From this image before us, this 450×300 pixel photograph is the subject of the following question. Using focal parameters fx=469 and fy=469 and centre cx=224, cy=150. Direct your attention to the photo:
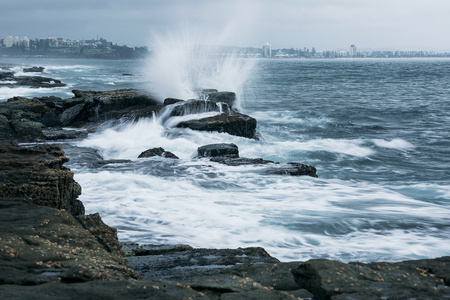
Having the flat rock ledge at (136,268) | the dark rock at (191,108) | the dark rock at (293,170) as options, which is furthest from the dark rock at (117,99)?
the flat rock ledge at (136,268)

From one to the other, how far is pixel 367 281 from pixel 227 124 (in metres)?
11.5

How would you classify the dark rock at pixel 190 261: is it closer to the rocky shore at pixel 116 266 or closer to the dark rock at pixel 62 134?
the rocky shore at pixel 116 266

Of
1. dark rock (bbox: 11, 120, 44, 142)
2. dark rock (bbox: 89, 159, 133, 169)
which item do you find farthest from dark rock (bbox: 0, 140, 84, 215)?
dark rock (bbox: 11, 120, 44, 142)

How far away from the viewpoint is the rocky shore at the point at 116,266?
309 centimetres

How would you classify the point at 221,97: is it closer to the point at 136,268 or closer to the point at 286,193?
the point at 286,193

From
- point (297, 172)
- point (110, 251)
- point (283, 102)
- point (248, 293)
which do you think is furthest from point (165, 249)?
point (283, 102)

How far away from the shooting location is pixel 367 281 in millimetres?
3492

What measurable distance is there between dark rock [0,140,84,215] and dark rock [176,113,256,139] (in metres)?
8.74

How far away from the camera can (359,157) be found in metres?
14.2

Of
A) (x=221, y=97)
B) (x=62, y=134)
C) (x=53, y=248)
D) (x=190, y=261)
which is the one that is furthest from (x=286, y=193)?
(x=221, y=97)

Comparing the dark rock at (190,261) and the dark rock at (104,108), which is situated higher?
the dark rock at (104,108)

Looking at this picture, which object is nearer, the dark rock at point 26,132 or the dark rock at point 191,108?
the dark rock at point 26,132

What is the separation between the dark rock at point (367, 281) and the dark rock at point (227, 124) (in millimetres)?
11060

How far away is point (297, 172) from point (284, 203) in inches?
76.5
